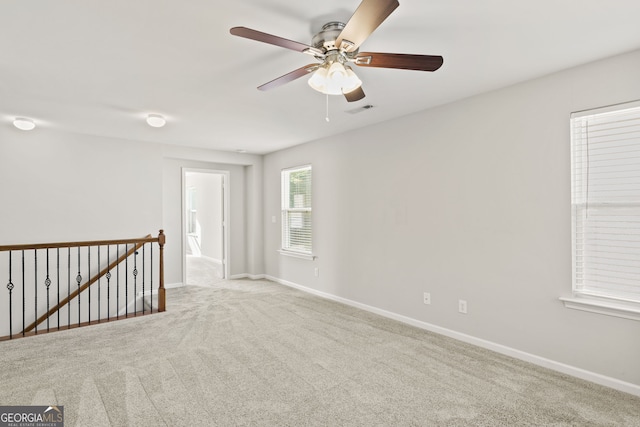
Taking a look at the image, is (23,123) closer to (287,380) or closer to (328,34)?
(328,34)

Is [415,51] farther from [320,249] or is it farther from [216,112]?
[320,249]

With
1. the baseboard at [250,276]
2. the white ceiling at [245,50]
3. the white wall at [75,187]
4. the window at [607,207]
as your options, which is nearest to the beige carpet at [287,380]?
the window at [607,207]

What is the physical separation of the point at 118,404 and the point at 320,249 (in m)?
3.33

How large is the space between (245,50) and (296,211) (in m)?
3.58

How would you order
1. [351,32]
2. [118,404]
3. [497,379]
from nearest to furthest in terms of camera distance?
[351,32] → [118,404] → [497,379]

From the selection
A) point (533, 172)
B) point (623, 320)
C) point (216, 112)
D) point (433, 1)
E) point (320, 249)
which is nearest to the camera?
point (433, 1)

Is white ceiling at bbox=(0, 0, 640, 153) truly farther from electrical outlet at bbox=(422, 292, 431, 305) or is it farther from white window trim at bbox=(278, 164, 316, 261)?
electrical outlet at bbox=(422, 292, 431, 305)

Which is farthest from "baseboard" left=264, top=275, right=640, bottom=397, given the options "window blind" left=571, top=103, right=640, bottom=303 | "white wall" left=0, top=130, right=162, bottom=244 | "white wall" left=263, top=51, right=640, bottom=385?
"white wall" left=0, top=130, right=162, bottom=244

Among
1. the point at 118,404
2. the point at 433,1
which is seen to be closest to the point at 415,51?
the point at 433,1

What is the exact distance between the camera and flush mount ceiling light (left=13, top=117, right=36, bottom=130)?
13.0 feet

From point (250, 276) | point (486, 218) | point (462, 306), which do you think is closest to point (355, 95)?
→ point (486, 218)

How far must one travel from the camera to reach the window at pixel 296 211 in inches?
216

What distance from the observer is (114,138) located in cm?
497

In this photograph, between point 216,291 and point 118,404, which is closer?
point 118,404
